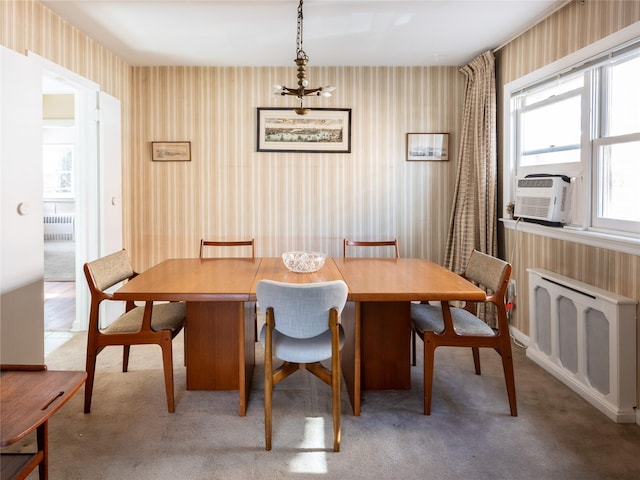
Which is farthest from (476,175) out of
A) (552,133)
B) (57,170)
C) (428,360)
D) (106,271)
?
(57,170)

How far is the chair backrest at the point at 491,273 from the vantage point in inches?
88.5

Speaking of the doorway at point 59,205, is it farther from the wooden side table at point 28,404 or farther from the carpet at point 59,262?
the wooden side table at point 28,404

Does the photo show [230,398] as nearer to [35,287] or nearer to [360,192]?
[35,287]

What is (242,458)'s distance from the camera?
77.4 inches

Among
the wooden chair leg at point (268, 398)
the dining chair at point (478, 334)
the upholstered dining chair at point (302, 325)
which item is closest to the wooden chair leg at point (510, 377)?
the dining chair at point (478, 334)

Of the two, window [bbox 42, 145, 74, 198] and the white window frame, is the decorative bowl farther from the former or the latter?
window [bbox 42, 145, 74, 198]

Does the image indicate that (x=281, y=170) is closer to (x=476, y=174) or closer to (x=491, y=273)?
(x=476, y=174)

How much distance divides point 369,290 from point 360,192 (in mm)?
2404

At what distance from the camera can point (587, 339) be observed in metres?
2.51

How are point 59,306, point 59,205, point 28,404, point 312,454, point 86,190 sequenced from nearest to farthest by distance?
point 28,404
point 312,454
point 86,190
point 59,306
point 59,205

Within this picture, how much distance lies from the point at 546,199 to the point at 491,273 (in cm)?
95

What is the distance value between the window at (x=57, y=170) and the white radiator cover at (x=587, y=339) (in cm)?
860

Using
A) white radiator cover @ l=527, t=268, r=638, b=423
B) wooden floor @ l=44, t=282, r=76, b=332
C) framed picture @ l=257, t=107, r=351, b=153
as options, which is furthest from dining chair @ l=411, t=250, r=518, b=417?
wooden floor @ l=44, t=282, r=76, b=332

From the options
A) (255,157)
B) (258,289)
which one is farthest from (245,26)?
(258,289)
